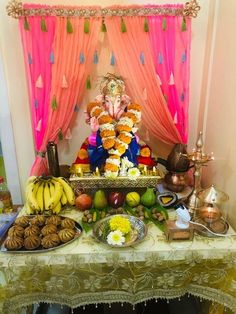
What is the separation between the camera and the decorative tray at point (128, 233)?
3.44 feet

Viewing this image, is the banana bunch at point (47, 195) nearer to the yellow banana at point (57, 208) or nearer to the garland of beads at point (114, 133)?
the yellow banana at point (57, 208)

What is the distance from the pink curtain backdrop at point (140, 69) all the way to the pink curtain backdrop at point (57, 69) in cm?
13

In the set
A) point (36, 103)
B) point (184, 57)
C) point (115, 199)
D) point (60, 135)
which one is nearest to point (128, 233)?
point (115, 199)

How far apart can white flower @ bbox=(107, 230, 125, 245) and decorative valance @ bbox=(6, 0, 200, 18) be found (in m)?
1.14

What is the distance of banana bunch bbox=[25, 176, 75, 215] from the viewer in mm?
1239

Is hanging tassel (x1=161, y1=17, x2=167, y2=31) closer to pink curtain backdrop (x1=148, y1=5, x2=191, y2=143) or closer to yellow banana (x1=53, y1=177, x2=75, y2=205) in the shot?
pink curtain backdrop (x1=148, y1=5, x2=191, y2=143)

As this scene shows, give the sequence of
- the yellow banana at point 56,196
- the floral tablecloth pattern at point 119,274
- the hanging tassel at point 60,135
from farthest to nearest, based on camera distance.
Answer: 1. the hanging tassel at point 60,135
2. the yellow banana at point 56,196
3. the floral tablecloth pattern at point 119,274

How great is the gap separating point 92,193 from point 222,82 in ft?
3.07

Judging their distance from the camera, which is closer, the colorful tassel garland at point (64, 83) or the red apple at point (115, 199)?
the red apple at point (115, 199)

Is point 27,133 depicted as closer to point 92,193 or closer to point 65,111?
point 65,111

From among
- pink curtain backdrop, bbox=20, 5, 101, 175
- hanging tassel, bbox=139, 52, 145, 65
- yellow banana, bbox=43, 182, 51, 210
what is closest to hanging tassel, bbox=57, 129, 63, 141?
pink curtain backdrop, bbox=20, 5, 101, 175

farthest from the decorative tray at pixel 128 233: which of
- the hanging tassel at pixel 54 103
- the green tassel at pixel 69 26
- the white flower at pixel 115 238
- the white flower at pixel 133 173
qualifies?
the green tassel at pixel 69 26

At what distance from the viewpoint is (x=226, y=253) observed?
1027 mm

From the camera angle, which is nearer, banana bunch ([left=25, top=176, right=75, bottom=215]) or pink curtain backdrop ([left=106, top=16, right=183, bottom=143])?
banana bunch ([left=25, top=176, right=75, bottom=215])
